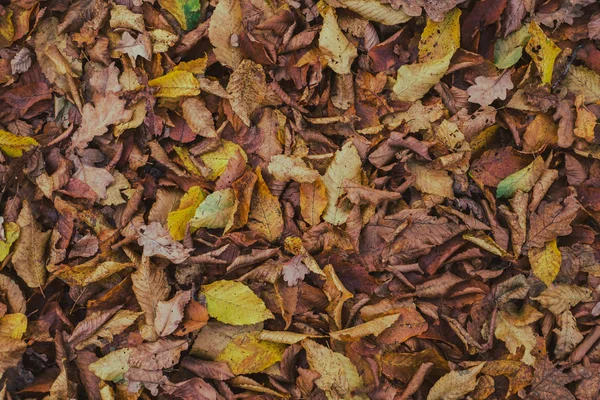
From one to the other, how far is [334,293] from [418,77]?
93 cm

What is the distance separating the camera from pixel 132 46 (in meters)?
2.26

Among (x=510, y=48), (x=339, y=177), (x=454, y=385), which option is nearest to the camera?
(x=454, y=385)

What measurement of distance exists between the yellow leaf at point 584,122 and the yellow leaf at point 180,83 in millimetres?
1536

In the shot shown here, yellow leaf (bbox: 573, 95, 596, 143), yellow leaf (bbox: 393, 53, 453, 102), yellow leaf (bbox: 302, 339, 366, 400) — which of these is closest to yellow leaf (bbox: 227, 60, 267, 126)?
yellow leaf (bbox: 393, 53, 453, 102)

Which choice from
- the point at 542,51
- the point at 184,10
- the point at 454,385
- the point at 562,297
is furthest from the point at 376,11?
the point at 454,385

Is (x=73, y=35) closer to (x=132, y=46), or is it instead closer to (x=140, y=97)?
(x=132, y=46)

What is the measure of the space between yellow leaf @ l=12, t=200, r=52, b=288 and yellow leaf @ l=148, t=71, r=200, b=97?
0.75 m

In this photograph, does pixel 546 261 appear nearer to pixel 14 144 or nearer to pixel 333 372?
pixel 333 372

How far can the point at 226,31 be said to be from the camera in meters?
2.21

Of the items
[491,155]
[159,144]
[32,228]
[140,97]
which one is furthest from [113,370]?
[491,155]

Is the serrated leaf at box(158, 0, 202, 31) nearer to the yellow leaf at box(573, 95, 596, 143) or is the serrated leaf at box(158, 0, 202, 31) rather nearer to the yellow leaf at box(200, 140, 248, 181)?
the yellow leaf at box(200, 140, 248, 181)

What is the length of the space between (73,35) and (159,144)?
0.60 meters

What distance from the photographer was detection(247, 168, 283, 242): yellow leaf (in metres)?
2.16

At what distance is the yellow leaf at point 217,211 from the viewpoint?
2.12 m
